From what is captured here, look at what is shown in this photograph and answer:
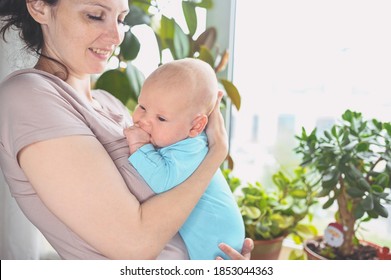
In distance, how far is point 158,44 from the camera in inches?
51.8

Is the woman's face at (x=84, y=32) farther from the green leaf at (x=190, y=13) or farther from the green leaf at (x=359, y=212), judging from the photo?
the green leaf at (x=359, y=212)

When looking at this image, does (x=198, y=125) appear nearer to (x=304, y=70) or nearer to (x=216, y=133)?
(x=216, y=133)

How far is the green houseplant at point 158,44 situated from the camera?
3.94 feet

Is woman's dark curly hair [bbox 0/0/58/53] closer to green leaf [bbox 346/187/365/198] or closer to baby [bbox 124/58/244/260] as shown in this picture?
baby [bbox 124/58/244/260]

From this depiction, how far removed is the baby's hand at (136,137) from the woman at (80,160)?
0.09ft

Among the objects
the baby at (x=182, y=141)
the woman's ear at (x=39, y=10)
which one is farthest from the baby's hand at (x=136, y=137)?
the woman's ear at (x=39, y=10)

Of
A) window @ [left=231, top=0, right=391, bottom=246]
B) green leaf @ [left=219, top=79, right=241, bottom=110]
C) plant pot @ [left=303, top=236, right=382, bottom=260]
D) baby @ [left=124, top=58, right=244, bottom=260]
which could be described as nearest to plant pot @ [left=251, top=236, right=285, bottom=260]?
plant pot @ [left=303, top=236, right=382, bottom=260]

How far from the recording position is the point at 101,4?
0.82 metres

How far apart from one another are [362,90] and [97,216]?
1212mm

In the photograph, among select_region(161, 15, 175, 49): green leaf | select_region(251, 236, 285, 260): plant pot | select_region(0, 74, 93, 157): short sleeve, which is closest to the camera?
select_region(0, 74, 93, 157): short sleeve

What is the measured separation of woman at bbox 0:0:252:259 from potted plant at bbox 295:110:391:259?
21.9 inches

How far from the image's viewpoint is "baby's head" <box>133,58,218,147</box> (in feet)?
2.57
